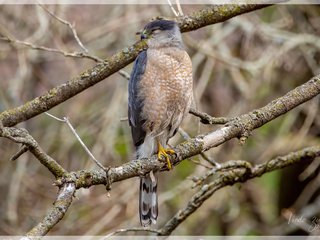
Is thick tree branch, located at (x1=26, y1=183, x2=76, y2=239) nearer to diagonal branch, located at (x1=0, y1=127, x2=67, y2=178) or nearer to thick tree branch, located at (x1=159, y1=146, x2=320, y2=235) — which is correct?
diagonal branch, located at (x1=0, y1=127, x2=67, y2=178)

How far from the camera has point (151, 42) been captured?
4355mm

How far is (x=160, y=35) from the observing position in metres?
4.42

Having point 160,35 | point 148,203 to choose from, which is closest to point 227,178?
point 148,203

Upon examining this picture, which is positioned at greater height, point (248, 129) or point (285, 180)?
point (248, 129)

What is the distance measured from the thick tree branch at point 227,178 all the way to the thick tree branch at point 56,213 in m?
1.39

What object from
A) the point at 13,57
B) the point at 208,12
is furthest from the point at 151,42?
the point at 13,57

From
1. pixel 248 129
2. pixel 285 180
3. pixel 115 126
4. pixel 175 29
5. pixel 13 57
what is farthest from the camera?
pixel 13 57

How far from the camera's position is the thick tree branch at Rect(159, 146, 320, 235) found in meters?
4.03

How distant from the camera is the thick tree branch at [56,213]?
248cm

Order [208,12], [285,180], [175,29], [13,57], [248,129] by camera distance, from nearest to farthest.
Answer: [248,129] < [208,12] < [175,29] < [285,180] < [13,57]

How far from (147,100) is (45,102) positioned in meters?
0.81

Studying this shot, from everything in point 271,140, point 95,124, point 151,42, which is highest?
point 151,42

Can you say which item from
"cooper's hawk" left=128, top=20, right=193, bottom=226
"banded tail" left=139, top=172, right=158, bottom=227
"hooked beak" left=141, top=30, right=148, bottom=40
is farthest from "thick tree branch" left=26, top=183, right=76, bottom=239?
"hooked beak" left=141, top=30, right=148, bottom=40

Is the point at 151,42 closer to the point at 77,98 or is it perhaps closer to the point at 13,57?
the point at 77,98
